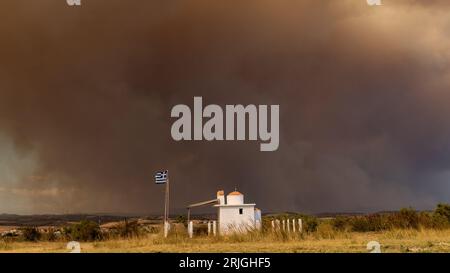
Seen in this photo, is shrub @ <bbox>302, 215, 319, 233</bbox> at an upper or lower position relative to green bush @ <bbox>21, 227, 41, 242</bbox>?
upper

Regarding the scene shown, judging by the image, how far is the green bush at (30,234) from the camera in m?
31.4

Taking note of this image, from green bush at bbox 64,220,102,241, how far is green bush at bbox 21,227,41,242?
1849 millimetres

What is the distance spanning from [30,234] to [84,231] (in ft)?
14.5

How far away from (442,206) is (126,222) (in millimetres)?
26003

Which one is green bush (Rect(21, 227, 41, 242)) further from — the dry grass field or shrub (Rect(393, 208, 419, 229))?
shrub (Rect(393, 208, 419, 229))

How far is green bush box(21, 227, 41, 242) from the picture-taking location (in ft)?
103

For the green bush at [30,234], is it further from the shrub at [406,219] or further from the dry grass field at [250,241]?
the shrub at [406,219]

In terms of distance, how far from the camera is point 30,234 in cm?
3195

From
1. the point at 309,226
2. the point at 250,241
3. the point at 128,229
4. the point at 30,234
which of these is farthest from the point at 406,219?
the point at 30,234

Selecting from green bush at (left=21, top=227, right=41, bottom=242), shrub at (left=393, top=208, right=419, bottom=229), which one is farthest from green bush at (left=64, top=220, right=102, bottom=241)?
shrub at (left=393, top=208, right=419, bottom=229)

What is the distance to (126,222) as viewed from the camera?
100ft

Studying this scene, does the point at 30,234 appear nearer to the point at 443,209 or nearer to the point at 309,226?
the point at 309,226
